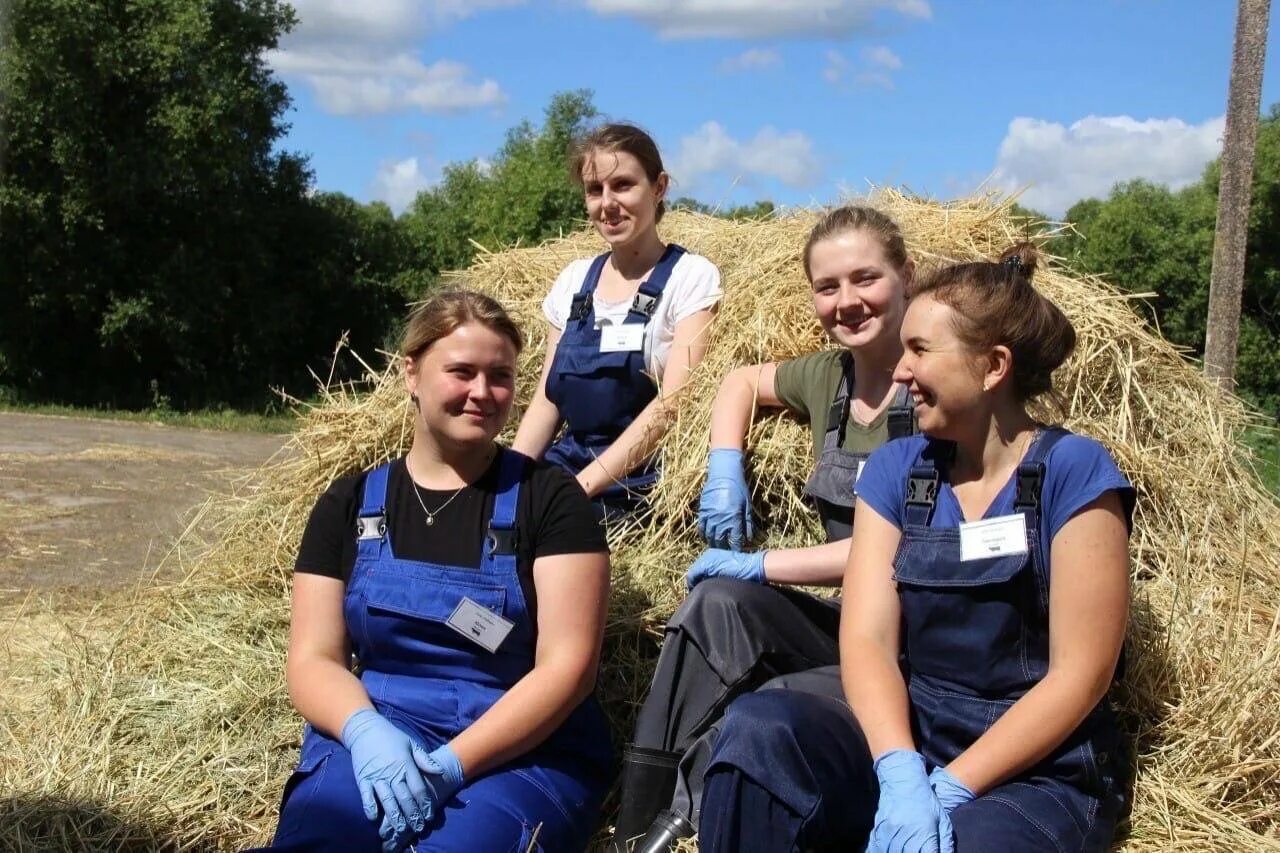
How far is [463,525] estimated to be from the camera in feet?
8.34

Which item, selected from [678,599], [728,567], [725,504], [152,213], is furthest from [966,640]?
[152,213]

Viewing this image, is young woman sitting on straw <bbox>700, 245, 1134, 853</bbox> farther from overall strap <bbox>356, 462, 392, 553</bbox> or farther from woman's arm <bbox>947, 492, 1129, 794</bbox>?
overall strap <bbox>356, 462, 392, 553</bbox>

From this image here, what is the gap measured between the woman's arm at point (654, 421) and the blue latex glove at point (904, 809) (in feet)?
5.23

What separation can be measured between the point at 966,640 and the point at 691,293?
5.68 feet

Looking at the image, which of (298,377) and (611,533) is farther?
(298,377)

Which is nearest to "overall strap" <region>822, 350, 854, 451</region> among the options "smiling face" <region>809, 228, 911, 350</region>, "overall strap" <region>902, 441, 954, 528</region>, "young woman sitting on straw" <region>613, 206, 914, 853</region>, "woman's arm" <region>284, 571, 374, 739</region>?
"young woman sitting on straw" <region>613, 206, 914, 853</region>

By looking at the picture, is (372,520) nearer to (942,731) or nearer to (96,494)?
(942,731)

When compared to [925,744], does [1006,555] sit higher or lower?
higher

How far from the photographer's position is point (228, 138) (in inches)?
609

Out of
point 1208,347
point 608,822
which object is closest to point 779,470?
point 608,822

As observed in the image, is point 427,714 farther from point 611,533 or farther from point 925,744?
point 611,533

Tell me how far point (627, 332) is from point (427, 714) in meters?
1.55

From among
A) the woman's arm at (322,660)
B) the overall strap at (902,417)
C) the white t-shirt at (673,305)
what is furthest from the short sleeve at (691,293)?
the woman's arm at (322,660)

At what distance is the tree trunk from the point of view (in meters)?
7.42
